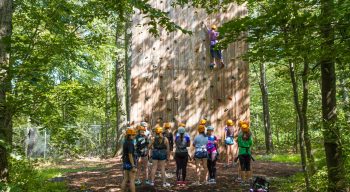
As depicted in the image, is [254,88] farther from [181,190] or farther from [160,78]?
[181,190]

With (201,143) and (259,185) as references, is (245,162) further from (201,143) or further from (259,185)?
(259,185)

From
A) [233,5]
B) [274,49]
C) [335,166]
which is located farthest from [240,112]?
[274,49]

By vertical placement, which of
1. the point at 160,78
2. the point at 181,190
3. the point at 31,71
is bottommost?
the point at 181,190

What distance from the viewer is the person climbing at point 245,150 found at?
9.34m

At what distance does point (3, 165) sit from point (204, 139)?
5002mm

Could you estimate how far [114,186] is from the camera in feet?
32.4

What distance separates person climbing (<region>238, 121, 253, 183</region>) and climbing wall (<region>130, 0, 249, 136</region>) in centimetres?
433

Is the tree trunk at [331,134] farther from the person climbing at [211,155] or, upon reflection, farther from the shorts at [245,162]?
the person climbing at [211,155]

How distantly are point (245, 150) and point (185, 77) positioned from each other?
17.3ft

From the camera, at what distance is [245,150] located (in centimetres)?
939

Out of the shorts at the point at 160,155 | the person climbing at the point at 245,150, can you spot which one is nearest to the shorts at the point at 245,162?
the person climbing at the point at 245,150

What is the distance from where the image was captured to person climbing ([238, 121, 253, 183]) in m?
9.34

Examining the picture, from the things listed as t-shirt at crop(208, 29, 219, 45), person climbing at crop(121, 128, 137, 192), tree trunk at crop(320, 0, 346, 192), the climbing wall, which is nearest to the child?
person climbing at crop(121, 128, 137, 192)

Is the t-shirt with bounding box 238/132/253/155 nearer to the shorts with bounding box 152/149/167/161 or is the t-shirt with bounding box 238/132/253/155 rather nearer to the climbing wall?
the shorts with bounding box 152/149/167/161
